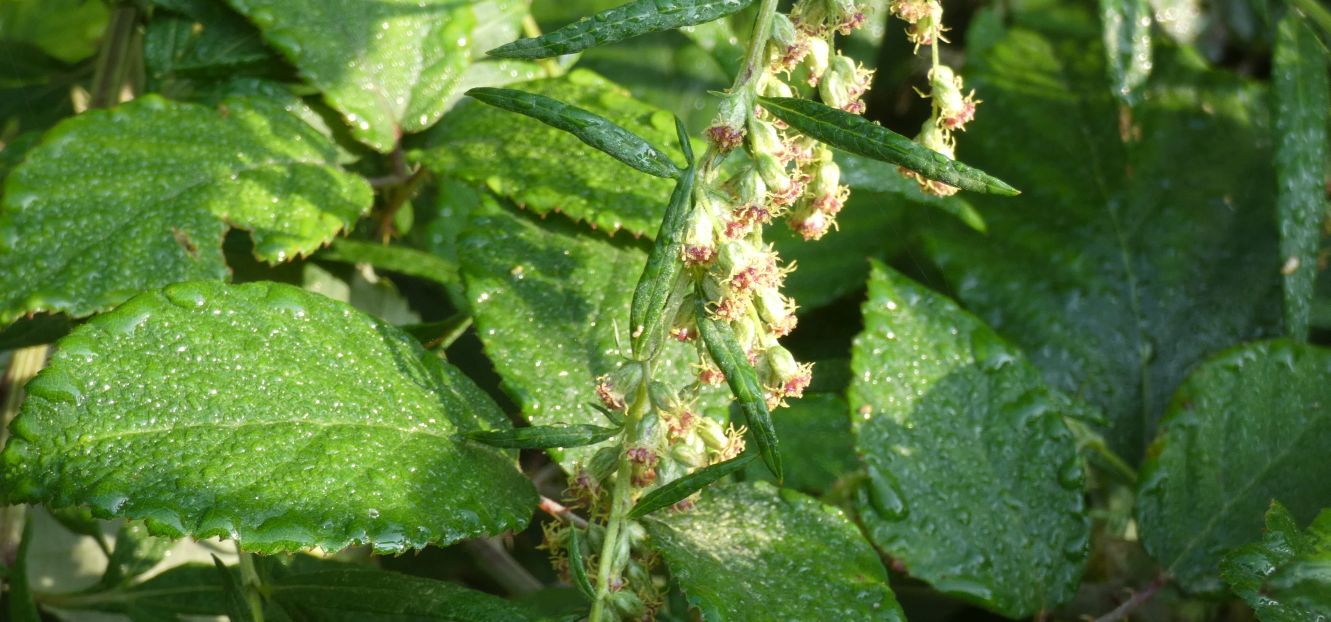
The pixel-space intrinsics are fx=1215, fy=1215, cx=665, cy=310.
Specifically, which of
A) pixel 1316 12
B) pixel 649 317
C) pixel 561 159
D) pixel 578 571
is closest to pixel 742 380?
pixel 649 317

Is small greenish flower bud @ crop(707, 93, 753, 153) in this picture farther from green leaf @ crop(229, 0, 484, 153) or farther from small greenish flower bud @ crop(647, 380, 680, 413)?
green leaf @ crop(229, 0, 484, 153)

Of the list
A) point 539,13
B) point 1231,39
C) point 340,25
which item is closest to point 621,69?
point 539,13

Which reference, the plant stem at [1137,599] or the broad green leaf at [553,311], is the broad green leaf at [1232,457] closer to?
the plant stem at [1137,599]

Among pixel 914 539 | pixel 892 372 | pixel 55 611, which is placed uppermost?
pixel 892 372

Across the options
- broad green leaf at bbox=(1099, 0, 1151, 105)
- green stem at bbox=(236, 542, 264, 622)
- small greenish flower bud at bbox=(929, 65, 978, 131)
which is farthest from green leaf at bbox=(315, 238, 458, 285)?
broad green leaf at bbox=(1099, 0, 1151, 105)

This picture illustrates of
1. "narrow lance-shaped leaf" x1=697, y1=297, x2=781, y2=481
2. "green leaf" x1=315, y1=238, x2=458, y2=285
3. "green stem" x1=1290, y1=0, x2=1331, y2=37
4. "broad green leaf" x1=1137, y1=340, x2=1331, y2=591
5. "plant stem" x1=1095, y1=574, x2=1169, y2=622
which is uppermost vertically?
"green stem" x1=1290, y1=0, x2=1331, y2=37

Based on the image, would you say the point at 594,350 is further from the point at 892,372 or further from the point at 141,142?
the point at 141,142

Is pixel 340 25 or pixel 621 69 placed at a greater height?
pixel 340 25

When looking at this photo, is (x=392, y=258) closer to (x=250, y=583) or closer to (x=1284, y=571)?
(x=250, y=583)
